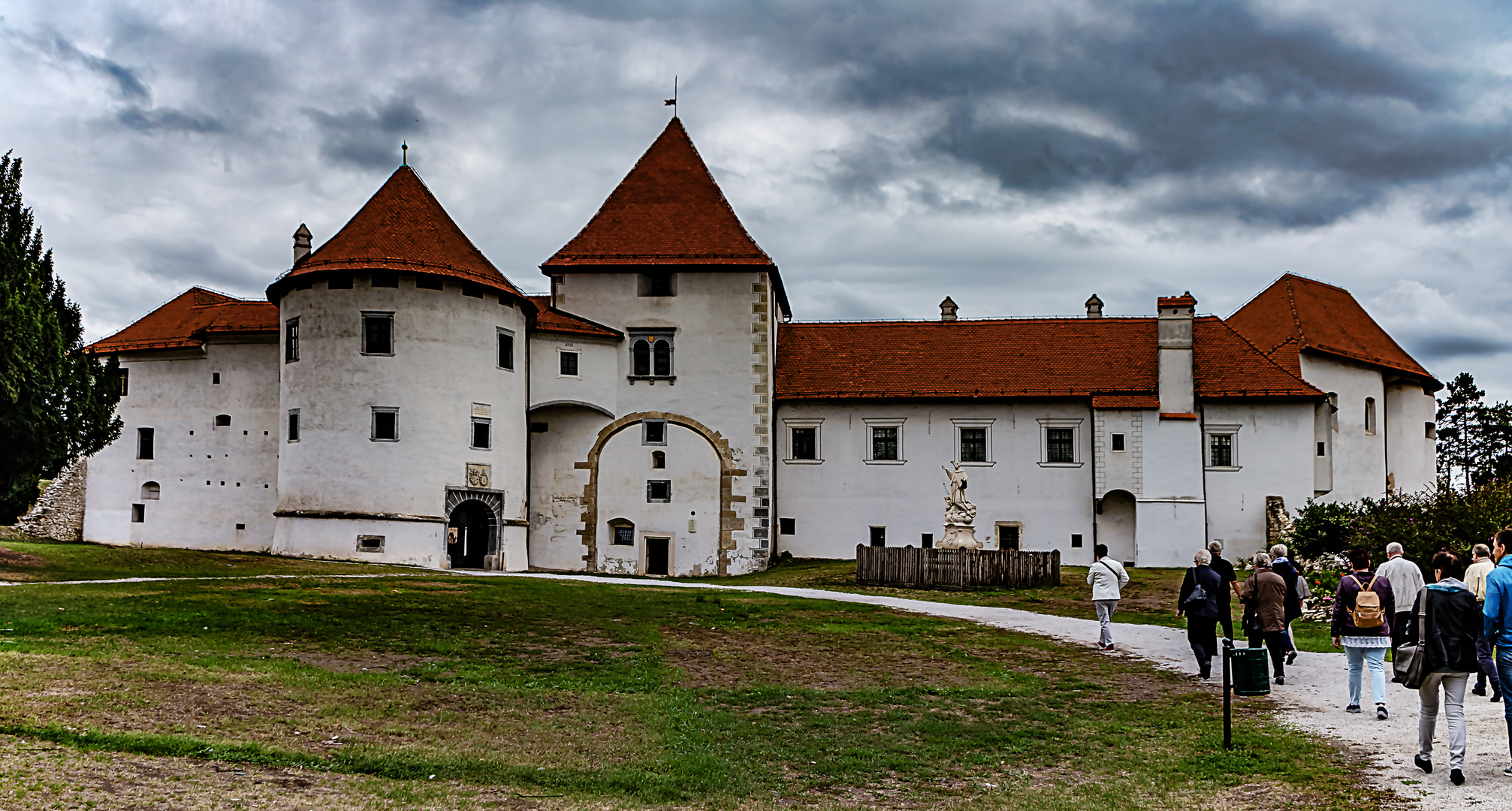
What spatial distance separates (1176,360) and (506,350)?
72.0 feet

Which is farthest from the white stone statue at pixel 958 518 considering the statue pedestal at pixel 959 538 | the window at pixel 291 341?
the window at pixel 291 341

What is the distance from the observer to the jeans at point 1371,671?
12289 millimetres

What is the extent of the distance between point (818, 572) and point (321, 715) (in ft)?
79.8

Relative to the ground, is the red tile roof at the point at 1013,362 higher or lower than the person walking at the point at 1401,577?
higher

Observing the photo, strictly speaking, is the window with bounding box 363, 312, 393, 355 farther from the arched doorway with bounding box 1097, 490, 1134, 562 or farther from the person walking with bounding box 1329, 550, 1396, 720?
the person walking with bounding box 1329, 550, 1396, 720

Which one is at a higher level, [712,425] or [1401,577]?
[712,425]

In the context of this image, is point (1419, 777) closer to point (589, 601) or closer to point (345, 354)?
point (589, 601)

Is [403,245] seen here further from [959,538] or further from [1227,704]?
[1227,704]

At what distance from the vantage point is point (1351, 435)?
42.3 metres

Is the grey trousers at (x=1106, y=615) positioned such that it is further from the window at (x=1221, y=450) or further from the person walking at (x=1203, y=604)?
the window at (x=1221, y=450)

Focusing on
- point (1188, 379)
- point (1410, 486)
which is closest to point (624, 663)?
point (1188, 379)

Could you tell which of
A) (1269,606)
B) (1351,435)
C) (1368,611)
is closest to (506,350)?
(1269,606)

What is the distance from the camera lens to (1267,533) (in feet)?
127

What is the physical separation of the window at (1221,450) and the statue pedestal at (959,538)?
12.6 metres
